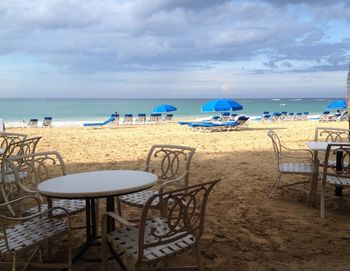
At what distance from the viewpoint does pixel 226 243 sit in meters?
3.06

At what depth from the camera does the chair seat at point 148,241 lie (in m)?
2.00

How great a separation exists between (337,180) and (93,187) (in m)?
2.58

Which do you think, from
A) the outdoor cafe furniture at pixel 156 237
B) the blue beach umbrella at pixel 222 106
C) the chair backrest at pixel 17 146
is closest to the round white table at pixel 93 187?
the outdoor cafe furniture at pixel 156 237

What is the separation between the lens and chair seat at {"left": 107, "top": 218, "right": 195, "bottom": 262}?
2.00 m

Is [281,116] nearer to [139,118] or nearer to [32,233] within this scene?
[139,118]

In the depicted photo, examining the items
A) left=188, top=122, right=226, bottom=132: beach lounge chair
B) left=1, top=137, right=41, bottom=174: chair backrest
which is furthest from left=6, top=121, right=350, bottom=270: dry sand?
left=188, top=122, right=226, bottom=132: beach lounge chair

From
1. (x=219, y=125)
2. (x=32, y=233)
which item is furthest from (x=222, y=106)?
(x=32, y=233)

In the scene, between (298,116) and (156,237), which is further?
(298,116)

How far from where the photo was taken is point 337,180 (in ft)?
12.1

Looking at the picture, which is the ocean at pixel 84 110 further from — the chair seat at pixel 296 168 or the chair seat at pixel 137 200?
the chair seat at pixel 137 200

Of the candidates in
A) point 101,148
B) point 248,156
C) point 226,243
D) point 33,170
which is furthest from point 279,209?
point 101,148

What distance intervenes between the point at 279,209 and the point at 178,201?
2.29 meters

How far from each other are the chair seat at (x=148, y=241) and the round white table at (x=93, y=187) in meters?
0.26

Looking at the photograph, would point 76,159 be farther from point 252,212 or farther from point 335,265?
point 335,265
